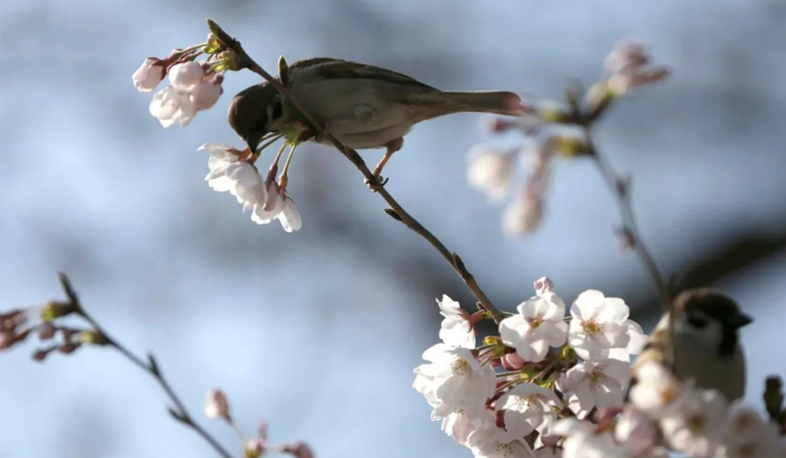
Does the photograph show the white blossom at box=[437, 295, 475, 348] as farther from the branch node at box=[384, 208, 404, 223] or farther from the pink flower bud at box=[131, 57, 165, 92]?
the pink flower bud at box=[131, 57, 165, 92]

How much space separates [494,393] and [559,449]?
187 mm

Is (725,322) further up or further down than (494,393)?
further down

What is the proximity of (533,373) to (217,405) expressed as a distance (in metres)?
0.61

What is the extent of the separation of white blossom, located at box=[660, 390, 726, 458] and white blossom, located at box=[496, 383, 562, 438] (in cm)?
56

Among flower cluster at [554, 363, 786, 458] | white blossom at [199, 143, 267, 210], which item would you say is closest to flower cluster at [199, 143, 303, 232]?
white blossom at [199, 143, 267, 210]

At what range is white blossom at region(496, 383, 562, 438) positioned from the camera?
5.97 feet

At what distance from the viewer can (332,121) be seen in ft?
11.3

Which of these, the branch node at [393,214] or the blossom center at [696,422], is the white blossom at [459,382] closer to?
the branch node at [393,214]

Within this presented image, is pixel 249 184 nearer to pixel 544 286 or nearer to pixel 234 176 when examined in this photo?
pixel 234 176

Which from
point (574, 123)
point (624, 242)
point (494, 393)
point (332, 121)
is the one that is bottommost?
point (494, 393)

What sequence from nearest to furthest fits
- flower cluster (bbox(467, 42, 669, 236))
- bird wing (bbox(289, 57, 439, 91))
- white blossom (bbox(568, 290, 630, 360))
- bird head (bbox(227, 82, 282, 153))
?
1. flower cluster (bbox(467, 42, 669, 236))
2. white blossom (bbox(568, 290, 630, 360))
3. bird head (bbox(227, 82, 282, 153))
4. bird wing (bbox(289, 57, 439, 91))

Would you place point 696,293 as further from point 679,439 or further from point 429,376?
point 679,439

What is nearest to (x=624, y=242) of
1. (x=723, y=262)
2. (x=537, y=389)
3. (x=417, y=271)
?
(x=537, y=389)

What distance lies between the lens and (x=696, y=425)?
4.10 ft
